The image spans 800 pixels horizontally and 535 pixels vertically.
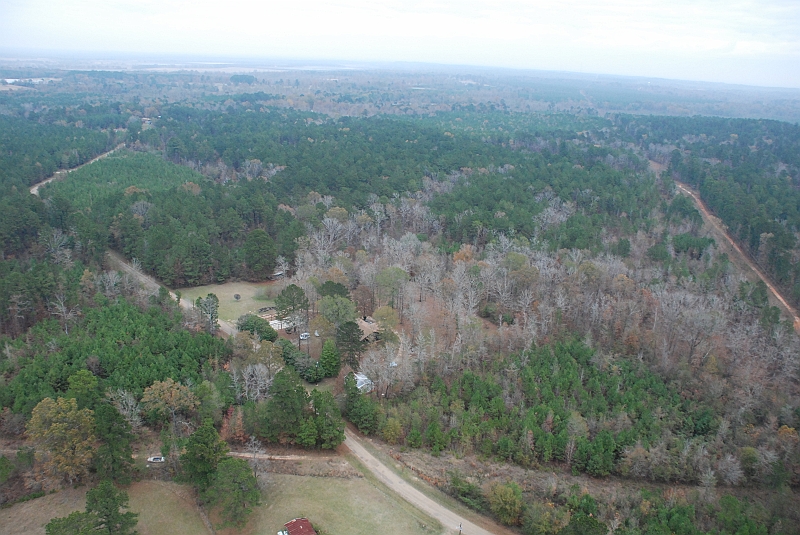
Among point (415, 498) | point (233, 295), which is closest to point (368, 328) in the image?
point (233, 295)

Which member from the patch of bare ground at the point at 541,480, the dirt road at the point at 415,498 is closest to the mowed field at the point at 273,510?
the dirt road at the point at 415,498

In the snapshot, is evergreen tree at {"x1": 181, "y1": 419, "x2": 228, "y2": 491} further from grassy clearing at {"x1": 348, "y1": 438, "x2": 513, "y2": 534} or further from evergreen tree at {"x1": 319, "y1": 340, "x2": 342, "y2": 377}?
evergreen tree at {"x1": 319, "y1": 340, "x2": 342, "y2": 377}

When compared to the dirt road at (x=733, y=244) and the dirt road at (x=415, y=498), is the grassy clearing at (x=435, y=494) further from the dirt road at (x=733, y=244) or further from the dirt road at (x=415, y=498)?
the dirt road at (x=733, y=244)

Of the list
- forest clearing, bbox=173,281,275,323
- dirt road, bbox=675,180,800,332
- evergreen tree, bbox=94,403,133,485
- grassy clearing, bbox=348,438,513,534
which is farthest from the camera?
dirt road, bbox=675,180,800,332

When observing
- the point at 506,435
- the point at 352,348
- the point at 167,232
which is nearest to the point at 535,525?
the point at 506,435

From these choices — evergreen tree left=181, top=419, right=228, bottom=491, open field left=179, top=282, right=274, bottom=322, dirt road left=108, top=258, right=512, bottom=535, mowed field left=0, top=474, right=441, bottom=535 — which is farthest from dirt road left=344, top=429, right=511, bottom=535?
open field left=179, top=282, right=274, bottom=322

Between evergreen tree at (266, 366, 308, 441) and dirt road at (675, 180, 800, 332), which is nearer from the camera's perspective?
evergreen tree at (266, 366, 308, 441)
